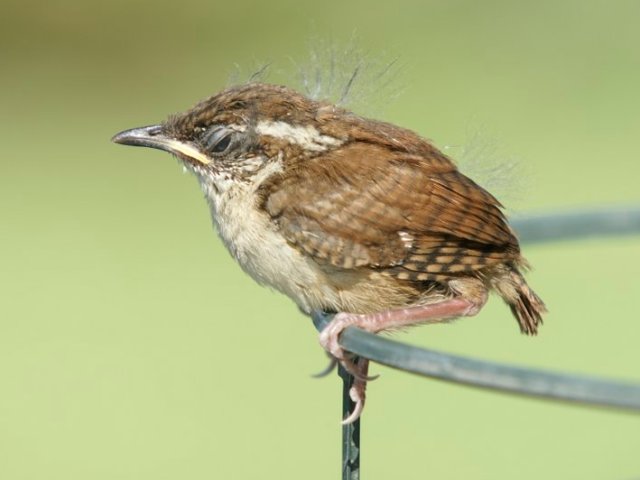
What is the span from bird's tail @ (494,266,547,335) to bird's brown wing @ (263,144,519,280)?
0.46ft

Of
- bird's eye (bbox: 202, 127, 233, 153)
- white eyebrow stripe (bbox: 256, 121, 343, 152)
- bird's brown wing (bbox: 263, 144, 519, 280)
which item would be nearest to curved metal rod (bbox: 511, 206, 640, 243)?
bird's brown wing (bbox: 263, 144, 519, 280)

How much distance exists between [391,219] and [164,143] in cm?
69

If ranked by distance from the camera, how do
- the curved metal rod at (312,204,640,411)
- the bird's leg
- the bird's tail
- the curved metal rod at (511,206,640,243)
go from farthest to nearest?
the bird's tail < the curved metal rod at (511,206,640,243) < the bird's leg < the curved metal rod at (312,204,640,411)

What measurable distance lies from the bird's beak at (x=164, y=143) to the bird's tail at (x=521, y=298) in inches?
33.5

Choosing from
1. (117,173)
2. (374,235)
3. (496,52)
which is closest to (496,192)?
(374,235)

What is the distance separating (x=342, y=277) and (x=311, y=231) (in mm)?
145

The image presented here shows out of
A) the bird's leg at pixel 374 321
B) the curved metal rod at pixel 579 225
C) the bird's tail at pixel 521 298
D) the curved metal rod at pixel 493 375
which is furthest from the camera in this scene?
the bird's tail at pixel 521 298

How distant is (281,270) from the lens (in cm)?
388

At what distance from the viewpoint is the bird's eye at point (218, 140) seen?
13.4 ft

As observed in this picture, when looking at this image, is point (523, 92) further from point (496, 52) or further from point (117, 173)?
point (117, 173)

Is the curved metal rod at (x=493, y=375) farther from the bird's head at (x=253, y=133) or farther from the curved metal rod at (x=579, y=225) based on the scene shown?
the bird's head at (x=253, y=133)

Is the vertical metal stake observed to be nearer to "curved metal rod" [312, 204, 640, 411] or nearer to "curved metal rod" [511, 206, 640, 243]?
"curved metal rod" [312, 204, 640, 411]

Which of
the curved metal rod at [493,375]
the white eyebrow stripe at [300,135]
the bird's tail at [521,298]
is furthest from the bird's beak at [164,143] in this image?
the curved metal rod at [493,375]

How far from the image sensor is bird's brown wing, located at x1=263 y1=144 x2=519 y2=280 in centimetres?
383
